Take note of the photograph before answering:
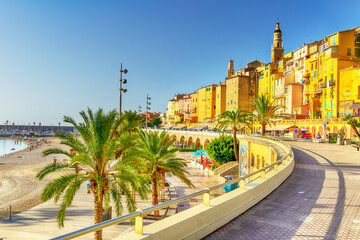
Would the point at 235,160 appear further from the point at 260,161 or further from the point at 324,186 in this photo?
the point at 324,186

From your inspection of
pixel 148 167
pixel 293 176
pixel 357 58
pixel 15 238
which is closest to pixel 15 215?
pixel 15 238

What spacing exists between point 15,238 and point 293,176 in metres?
16.9

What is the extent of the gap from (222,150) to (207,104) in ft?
208

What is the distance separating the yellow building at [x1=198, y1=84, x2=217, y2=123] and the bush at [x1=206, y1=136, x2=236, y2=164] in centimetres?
5474

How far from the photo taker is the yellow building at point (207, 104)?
96.8m

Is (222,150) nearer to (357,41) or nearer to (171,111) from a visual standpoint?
(357,41)

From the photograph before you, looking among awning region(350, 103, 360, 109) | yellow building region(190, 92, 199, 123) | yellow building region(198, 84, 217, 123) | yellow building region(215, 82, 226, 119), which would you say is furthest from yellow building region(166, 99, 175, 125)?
awning region(350, 103, 360, 109)

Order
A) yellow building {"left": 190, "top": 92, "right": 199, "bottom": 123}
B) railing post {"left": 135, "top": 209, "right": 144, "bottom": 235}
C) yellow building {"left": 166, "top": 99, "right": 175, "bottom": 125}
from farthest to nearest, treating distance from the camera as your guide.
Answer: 1. yellow building {"left": 166, "top": 99, "right": 175, "bottom": 125}
2. yellow building {"left": 190, "top": 92, "right": 199, "bottom": 123}
3. railing post {"left": 135, "top": 209, "right": 144, "bottom": 235}

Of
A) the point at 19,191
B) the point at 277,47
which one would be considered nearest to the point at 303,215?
the point at 19,191

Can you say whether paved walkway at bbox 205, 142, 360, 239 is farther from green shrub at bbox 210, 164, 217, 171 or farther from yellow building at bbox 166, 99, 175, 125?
yellow building at bbox 166, 99, 175, 125

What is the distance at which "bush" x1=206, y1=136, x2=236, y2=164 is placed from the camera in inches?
1435

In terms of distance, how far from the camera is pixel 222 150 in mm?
36719

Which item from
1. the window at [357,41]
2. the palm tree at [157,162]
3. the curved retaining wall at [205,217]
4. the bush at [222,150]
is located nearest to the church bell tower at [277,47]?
the window at [357,41]

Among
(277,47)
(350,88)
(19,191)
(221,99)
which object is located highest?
(277,47)
